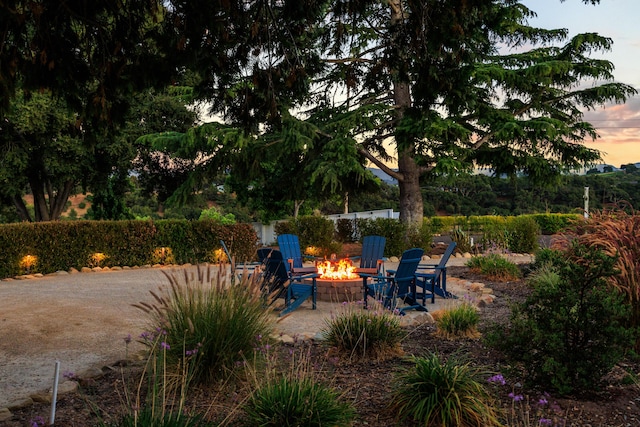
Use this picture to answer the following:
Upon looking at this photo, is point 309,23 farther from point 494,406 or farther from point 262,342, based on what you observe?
point 494,406

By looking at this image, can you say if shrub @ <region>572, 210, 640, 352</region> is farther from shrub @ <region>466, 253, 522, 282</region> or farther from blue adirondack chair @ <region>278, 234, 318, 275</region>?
blue adirondack chair @ <region>278, 234, 318, 275</region>

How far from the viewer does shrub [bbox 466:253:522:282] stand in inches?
410

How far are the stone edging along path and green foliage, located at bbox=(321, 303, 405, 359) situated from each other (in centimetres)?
35

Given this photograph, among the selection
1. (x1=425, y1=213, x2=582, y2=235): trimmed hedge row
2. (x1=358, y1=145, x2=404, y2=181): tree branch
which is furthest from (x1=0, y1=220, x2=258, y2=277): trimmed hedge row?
(x1=425, y1=213, x2=582, y2=235): trimmed hedge row

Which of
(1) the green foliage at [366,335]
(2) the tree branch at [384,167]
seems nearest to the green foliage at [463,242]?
(2) the tree branch at [384,167]

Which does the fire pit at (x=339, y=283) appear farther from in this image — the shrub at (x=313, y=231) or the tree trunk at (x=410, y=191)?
the tree trunk at (x=410, y=191)

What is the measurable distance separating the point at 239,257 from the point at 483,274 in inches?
242

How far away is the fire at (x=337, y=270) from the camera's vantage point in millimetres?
8305

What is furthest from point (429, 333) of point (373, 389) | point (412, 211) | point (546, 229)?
point (546, 229)

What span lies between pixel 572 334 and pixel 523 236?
46.4 feet

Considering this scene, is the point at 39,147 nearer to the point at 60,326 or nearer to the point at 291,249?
the point at 291,249

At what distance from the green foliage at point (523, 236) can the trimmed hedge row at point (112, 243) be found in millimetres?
8152

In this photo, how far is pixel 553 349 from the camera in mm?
3609

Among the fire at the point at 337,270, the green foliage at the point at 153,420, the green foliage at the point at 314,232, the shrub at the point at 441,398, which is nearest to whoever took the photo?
the green foliage at the point at 153,420
